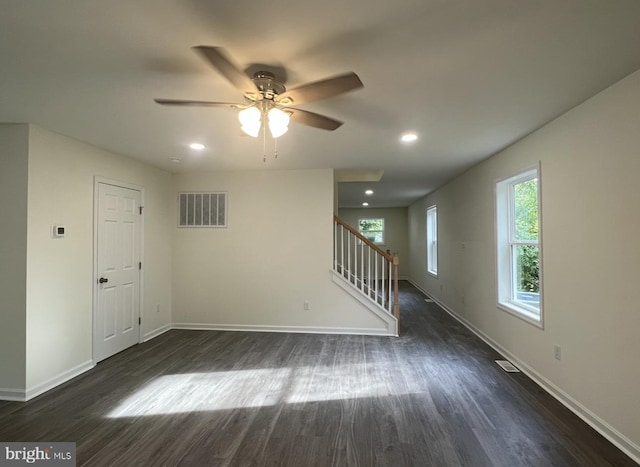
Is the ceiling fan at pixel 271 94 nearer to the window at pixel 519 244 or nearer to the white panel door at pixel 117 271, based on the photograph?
the window at pixel 519 244

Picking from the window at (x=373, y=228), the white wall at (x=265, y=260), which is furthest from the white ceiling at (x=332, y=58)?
the window at (x=373, y=228)

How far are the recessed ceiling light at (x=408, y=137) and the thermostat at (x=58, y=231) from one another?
11.4 feet

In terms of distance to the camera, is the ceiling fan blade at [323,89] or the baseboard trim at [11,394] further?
the baseboard trim at [11,394]

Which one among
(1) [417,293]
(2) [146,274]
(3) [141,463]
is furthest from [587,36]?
(1) [417,293]

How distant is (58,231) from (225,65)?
2657 mm

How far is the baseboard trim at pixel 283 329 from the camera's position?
4.43 metres

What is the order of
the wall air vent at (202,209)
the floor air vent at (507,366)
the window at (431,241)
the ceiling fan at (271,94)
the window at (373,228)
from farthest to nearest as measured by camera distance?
the window at (373,228)
the window at (431,241)
the wall air vent at (202,209)
the floor air vent at (507,366)
the ceiling fan at (271,94)

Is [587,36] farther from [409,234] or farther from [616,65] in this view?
[409,234]

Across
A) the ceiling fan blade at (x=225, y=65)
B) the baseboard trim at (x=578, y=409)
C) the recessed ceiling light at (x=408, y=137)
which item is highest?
the recessed ceiling light at (x=408, y=137)

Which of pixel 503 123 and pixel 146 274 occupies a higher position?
pixel 503 123

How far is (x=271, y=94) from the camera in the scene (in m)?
1.89

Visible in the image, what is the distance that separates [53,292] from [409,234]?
874 centimetres

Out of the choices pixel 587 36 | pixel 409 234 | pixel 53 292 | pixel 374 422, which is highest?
pixel 587 36

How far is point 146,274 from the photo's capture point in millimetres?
4250
